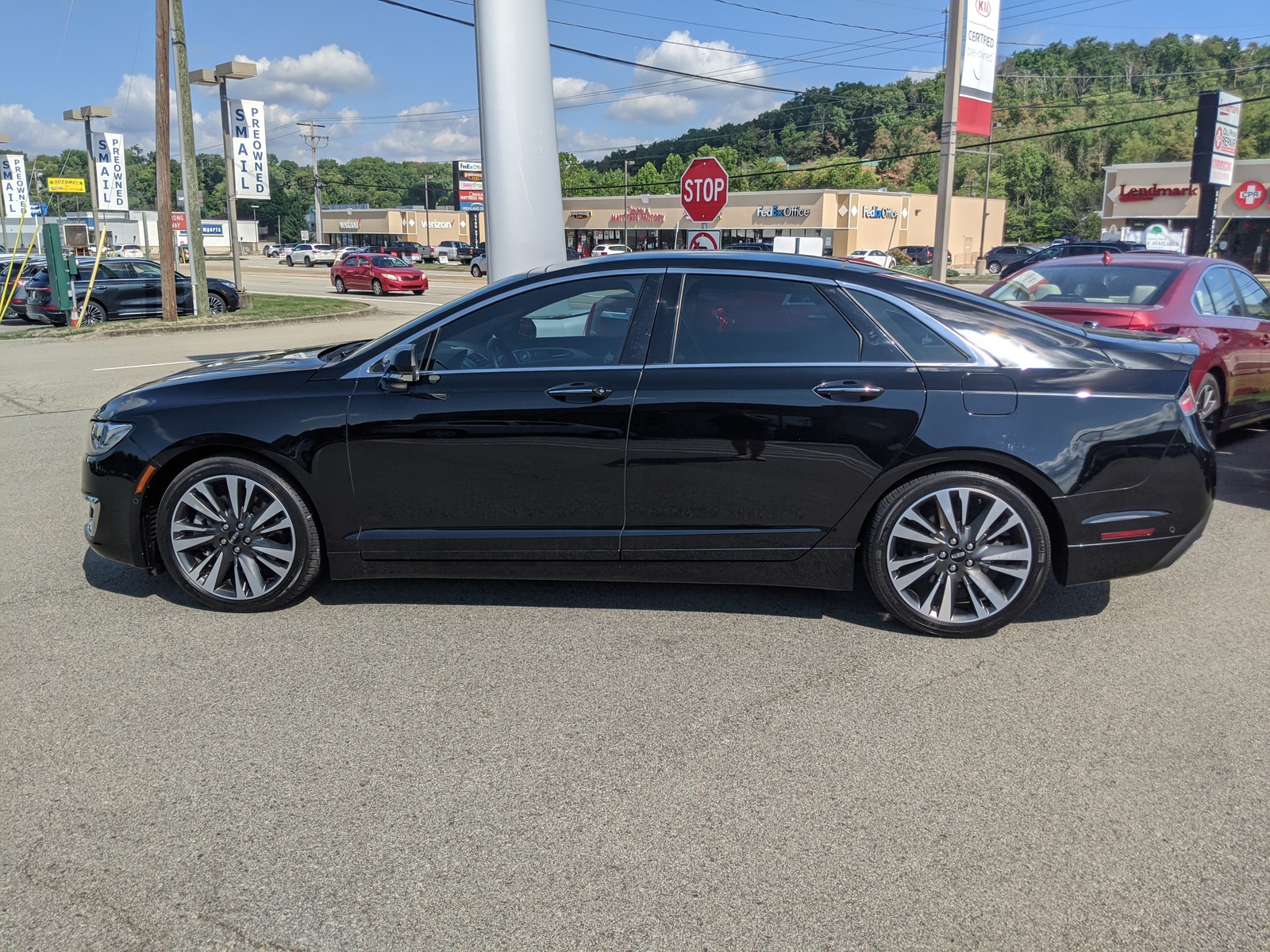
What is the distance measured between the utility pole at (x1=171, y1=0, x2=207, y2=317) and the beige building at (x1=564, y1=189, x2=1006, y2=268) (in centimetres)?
4665

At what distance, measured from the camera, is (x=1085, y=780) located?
3.24m

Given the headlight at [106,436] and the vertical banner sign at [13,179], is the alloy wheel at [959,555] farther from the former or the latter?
the vertical banner sign at [13,179]

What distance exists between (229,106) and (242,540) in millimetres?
26125

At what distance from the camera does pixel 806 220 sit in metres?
73.6

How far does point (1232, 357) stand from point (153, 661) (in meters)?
7.88

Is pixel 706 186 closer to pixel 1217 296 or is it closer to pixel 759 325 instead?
pixel 1217 296

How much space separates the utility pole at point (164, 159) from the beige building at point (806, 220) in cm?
4768

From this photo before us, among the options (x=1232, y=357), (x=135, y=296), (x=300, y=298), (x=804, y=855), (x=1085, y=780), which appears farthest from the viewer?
(x=300, y=298)

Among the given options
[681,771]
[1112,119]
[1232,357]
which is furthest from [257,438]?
[1112,119]

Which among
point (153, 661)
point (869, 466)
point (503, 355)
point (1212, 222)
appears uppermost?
point (1212, 222)

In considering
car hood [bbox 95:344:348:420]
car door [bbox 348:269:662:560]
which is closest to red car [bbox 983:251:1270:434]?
car door [bbox 348:269:662:560]

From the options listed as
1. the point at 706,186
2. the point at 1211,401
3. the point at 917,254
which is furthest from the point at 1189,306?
the point at 917,254

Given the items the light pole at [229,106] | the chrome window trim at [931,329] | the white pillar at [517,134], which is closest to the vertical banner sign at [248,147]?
the light pole at [229,106]

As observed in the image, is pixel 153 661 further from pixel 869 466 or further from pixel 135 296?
pixel 135 296
